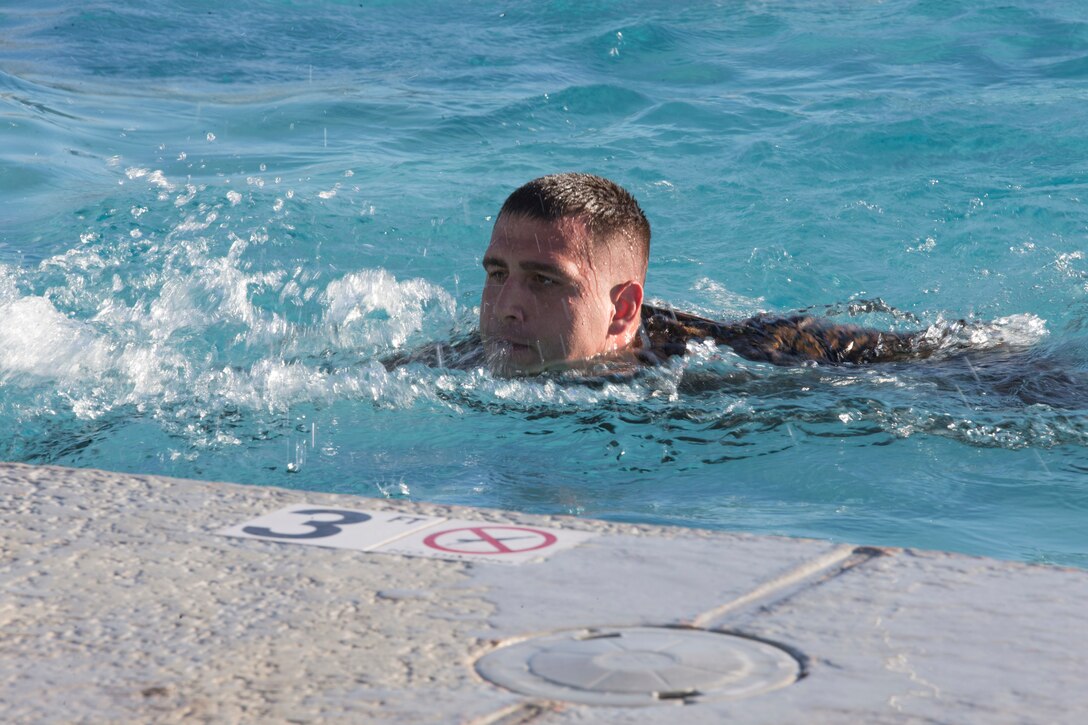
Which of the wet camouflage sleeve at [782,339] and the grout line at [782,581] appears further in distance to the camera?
the wet camouflage sleeve at [782,339]

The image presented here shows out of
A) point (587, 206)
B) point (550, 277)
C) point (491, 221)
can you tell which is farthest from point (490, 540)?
point (491, 221)

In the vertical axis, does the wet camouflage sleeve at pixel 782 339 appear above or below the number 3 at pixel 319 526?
below

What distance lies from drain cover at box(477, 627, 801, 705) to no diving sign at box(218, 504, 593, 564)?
0.42m

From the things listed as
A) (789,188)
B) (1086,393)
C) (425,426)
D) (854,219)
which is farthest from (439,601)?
(789,188)

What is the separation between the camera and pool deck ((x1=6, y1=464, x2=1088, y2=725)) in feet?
5.41

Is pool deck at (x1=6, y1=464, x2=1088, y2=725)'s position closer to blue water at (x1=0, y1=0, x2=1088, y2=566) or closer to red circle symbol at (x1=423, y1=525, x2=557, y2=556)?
red circle symbol at (x1=423, y1=525, x2=557, y2=556)

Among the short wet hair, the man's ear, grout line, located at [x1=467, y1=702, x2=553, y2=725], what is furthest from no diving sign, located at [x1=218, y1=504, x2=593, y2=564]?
the man's ear

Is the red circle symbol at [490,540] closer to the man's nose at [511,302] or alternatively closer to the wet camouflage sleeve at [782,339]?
the man's nose at [511,302]

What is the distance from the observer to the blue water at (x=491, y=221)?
4.24 m

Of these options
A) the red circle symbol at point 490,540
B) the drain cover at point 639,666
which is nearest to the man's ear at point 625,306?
the red circle symbol at point 490,540

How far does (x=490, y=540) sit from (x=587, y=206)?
9.65 ft

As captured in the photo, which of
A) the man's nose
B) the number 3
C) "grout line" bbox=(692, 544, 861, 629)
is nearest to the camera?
"grout line" bbox=(692, 544, 861, 629)

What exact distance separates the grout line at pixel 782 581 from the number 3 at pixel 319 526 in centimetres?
78

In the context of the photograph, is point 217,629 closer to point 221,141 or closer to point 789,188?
point 789,188
